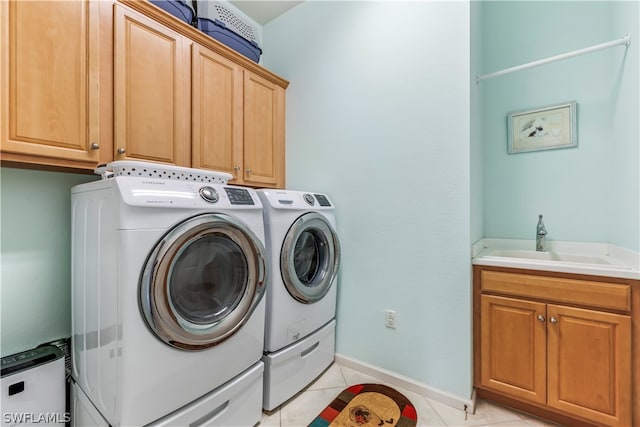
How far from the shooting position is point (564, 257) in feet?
6.02

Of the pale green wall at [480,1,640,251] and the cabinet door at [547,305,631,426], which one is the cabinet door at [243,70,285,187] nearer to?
the pale green wall at [480,1,640,251]

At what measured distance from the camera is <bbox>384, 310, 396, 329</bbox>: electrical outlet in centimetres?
182

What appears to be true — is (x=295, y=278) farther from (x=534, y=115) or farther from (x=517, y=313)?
(x=534, y=115)

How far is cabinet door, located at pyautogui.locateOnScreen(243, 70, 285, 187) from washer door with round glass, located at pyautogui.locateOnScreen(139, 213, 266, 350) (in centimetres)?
86

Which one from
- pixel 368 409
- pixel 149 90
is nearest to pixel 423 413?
pixel 368 409

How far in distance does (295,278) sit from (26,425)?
4.40ft

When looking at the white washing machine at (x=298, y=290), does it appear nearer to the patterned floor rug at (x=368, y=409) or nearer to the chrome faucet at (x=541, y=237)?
the patterned floor rug at (x=368, y=409)

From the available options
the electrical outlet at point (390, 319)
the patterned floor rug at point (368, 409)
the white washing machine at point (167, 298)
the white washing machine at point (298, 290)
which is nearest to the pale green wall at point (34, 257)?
the white washing machine at point (167, 298)

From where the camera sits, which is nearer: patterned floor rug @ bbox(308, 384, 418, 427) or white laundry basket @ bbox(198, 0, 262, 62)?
patterned floor rug @ bbox(308, 384, 418, 427)

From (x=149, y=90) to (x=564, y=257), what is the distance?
277cm

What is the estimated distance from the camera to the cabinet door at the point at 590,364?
126 centimetres

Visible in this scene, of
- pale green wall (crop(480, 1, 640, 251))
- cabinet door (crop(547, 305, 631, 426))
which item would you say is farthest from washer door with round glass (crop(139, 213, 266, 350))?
pale green wall (crop(480, 1, 640, 251))

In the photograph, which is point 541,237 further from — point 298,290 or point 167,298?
point 167,298

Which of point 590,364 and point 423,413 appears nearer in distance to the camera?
point 590,364
